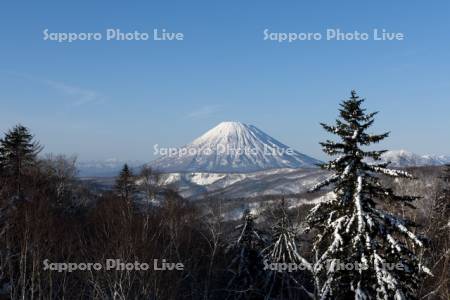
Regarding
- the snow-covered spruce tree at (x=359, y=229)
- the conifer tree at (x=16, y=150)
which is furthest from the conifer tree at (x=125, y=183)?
the snow-covered spruce tree at (x=359, y=229)

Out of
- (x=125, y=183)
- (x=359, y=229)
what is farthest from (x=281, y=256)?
(x=125, y=183)

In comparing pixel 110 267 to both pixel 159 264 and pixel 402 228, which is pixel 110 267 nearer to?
pixel 159 264

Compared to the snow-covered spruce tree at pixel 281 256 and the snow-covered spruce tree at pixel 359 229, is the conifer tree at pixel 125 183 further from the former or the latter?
the snow-covered spruce tree at pixel 359 229

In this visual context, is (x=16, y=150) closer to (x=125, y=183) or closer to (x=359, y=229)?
(x=125, y=183)

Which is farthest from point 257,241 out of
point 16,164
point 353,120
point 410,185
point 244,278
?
point 16,164

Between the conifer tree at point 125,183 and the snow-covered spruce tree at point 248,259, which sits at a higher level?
the conifer tree at point 125,183

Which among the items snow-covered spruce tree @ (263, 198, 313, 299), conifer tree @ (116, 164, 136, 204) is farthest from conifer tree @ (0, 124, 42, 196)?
snow-covered spruce tree @ (263, 198, 313, 299)
